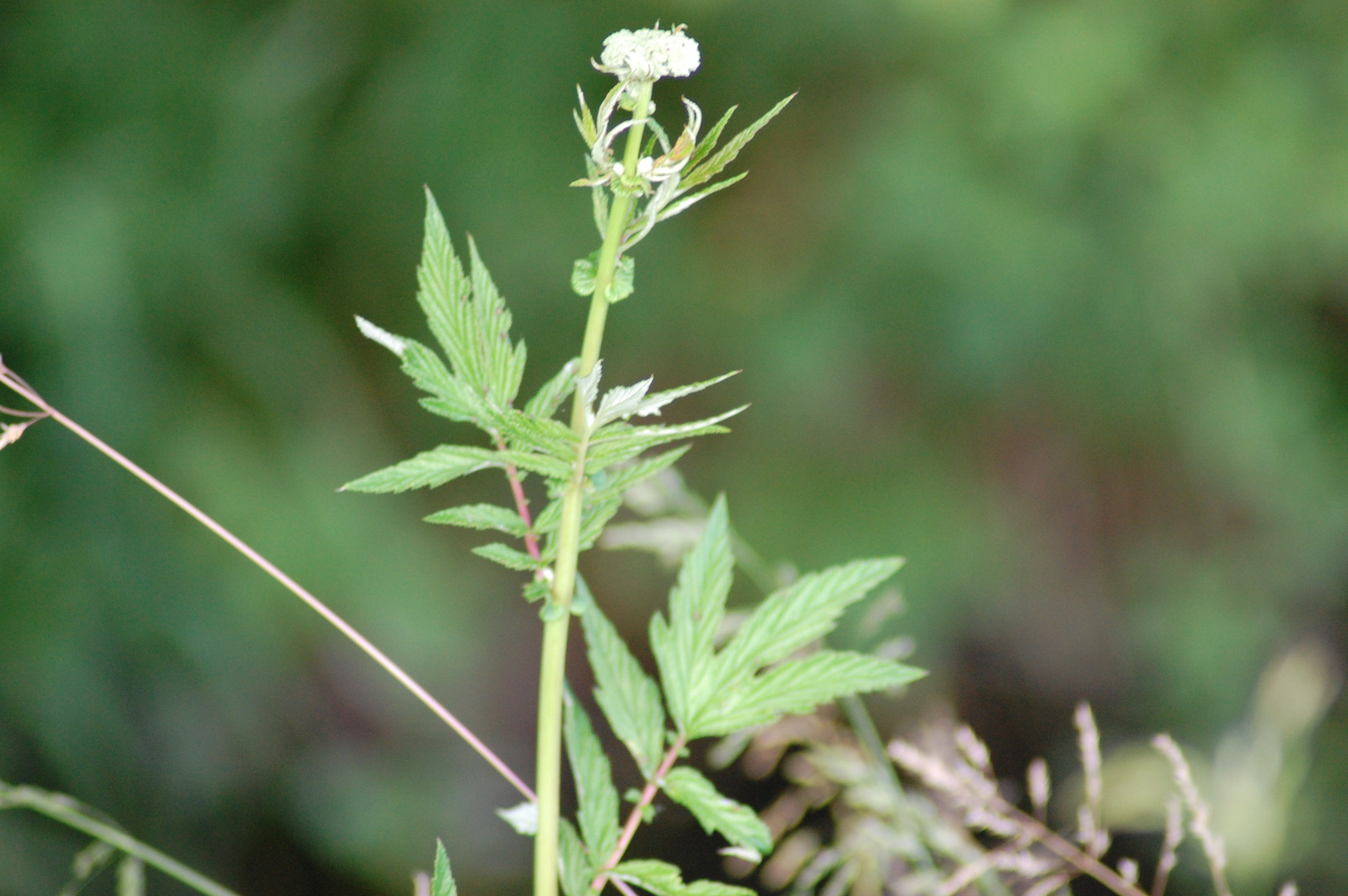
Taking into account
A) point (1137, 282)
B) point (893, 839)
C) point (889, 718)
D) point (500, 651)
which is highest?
point (1137, 282)

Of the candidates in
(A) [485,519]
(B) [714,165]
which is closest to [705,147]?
(B) [714,165]

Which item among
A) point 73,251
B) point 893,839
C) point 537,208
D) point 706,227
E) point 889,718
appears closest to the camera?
point 893,839

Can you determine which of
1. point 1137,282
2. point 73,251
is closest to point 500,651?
point 73,251

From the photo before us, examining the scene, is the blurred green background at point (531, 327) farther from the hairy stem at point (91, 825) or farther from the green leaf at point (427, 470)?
the green leaf at point (427, 470)

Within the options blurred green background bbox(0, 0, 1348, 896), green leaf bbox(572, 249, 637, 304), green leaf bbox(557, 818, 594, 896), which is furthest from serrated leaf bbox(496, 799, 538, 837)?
blurred green background bbox(0, 0, 1348, 896)

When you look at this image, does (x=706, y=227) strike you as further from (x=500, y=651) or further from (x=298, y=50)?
(x=500, y=651)

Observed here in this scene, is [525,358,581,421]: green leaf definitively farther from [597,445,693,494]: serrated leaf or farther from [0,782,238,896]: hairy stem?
[0,782,238,896]: hairy stem
